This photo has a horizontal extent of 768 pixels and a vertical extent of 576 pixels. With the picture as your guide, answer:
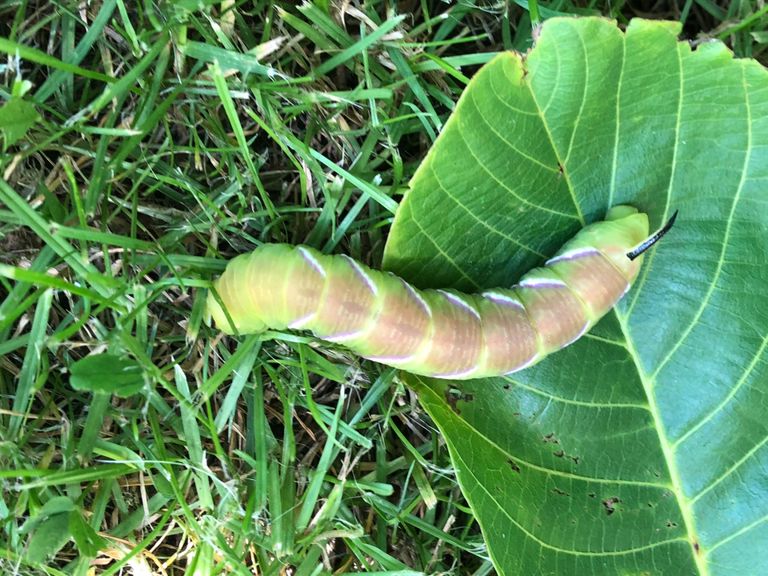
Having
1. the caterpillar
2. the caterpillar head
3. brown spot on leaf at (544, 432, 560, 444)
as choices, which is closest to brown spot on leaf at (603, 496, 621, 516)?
brown spot on leaf at (544, 432, 560, 444)

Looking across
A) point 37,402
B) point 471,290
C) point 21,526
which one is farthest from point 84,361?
point 471,290

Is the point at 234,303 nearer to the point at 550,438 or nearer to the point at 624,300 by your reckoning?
the point at 550,438

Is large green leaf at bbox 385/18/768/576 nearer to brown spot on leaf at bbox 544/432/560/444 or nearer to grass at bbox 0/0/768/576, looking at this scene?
brown spot on leaf at bbox 544/432/560/444

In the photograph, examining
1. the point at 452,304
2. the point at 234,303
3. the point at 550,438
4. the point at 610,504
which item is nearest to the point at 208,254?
the point at 234,303

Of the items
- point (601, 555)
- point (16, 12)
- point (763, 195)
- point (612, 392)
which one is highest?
point (16, 12)

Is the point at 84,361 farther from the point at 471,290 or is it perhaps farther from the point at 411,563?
the point at 411,563

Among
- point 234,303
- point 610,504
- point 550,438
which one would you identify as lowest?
point 610,504
